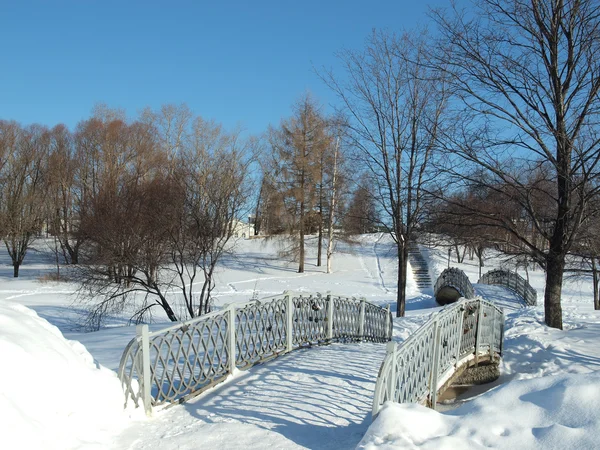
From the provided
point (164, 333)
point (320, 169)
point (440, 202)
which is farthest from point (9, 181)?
point (164, 333)

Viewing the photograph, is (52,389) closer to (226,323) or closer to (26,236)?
(226,323)

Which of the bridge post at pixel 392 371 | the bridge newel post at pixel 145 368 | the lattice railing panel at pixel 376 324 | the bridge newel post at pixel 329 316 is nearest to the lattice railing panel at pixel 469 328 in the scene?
the bridge newel post at pixel 329 316

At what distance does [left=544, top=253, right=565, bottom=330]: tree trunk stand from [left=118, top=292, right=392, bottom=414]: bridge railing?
4.01 metres

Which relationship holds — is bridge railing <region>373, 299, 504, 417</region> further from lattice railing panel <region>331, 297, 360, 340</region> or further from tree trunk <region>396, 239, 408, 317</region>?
tree trunk <region>396, 239, 408, 317</region>

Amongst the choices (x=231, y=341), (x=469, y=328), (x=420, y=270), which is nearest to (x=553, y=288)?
(x=469, y=328)

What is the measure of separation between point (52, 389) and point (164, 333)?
4.09 ft

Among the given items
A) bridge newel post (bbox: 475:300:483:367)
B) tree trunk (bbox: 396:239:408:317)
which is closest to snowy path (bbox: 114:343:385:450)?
bridge newel post (bbox: 475:300:483:367)

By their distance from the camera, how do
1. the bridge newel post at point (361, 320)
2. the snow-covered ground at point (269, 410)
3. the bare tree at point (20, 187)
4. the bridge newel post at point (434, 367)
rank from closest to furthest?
the snow-covered ground at point (269, 410) < the bridge newel post at point (434, 367) < the bridge newel post at point (361, 320) < the bare tree at point (20, 187)

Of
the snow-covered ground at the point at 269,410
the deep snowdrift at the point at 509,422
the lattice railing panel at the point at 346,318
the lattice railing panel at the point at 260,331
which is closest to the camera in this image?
the deep snowdrift at the point at 509,422

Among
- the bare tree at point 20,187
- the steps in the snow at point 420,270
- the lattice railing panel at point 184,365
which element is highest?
the bare tree at point 20,187

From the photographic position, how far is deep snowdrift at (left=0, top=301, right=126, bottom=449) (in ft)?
11.1

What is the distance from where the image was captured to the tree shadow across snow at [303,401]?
4230 mm

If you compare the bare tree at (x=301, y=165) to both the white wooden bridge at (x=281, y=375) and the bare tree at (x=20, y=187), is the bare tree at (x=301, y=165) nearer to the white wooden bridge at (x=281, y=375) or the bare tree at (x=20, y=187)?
the bare tree at (x=20, y=187)

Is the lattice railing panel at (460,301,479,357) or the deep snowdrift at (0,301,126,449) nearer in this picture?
the deep snowdrift at (0,301,126,449)
